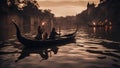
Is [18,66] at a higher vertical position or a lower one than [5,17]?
lower

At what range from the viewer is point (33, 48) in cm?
1612

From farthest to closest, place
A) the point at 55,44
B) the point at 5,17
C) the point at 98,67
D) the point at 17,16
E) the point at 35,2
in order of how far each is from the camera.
Answer: the point at 35,2 → the point at 17,16 → the point at 5,17 → the point at 55,44 → the point at 98,67

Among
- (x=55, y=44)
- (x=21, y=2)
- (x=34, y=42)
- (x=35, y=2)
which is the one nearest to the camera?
(x=34, y=42)

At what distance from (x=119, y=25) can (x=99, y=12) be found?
19.4 meters

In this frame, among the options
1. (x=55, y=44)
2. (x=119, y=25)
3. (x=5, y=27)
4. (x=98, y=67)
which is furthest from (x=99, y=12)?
(x=98, y=67)

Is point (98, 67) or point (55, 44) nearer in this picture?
point (98, 67)

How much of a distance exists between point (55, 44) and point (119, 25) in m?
32.2

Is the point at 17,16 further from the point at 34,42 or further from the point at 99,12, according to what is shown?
the point at 34,42

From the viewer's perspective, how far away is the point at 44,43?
16.3 metres

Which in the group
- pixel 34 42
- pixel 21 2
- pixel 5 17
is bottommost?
pixel 34 42

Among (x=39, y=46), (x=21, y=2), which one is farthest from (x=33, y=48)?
(x=21, y=2)

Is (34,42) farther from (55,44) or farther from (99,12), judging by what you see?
(99,12)

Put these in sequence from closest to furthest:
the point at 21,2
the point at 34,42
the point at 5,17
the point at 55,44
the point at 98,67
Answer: the point at 98,67 < the point at 34,42 < the point at 55,44 < the point at 5,17 < the point at 21,2

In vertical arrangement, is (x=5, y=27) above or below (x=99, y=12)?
below
